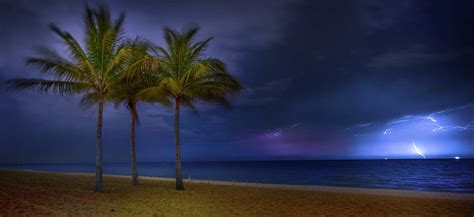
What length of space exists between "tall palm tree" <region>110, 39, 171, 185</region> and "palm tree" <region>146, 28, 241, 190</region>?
0.94 metres

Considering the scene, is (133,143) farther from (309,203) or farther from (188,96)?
(309,203)

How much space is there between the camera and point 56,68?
14.7 metres

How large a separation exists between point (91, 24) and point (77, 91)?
139 inches

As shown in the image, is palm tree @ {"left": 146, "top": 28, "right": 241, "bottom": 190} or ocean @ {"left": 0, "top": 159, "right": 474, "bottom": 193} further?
ocean @ {"left": 0, "top": 159, "right": 474, "bottom": 193}

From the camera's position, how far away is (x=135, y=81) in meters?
16.4

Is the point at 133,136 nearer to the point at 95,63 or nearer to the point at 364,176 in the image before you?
the point at 95,63

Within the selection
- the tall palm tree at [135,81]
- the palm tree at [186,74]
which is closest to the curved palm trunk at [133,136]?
the tall palm tree at [135,81]

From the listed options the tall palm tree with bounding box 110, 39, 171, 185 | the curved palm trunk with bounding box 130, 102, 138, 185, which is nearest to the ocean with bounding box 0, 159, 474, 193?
the curved palm trunk with bounding box 130, 102, 138, 185

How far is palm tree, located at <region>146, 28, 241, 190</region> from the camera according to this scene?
17.5 m

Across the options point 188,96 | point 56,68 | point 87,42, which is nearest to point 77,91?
point 56,68

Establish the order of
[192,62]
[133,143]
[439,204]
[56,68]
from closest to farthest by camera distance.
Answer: [439,204], [56,68], [192,62], [133,143]

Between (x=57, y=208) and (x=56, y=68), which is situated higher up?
(x=56, y=68)

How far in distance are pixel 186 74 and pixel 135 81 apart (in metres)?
2.79

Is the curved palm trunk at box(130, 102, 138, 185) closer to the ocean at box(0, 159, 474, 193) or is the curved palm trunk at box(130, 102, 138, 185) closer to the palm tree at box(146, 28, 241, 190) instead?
the palm tree at box(146, 28, 241, 190)
